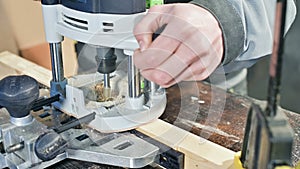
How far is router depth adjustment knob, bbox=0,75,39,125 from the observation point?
69 centimetres

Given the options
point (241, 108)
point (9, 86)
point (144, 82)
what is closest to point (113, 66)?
point (144, 82)

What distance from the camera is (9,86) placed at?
2.31 ft

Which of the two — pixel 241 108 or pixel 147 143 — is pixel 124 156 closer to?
pixel 147 143

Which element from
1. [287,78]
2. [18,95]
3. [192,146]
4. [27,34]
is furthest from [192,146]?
[287,78]

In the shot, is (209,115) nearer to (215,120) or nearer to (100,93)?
(215,120)

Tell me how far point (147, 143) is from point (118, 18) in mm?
221

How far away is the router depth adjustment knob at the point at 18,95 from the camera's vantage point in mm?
694

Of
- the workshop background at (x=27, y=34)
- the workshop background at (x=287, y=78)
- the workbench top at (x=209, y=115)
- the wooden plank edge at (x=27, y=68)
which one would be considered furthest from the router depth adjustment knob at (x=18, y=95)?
the workshop background at (x=287, y=78)

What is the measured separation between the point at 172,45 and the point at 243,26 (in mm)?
199

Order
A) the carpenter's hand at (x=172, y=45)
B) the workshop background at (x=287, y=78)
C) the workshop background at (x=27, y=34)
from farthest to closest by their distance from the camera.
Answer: the workshop background at (x=287, y=78)
the workshop background at (x=27, y=34)
the carpenter's hand at (x=172, y=45)

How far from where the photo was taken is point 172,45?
2.03 ft

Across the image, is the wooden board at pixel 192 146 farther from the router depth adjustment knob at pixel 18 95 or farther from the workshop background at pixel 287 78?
the workshop background at pixel 287 78

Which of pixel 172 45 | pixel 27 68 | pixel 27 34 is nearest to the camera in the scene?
pixel 172 45

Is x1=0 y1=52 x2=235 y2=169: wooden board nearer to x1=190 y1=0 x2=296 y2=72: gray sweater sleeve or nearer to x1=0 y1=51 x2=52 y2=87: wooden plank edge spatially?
x1=190 y1=0 x2=296 y2=72: gray sweater sleeve
